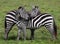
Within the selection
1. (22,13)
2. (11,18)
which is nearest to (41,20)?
(22,13)

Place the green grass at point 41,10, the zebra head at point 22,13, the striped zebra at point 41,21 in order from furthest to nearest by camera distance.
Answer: the striped zebra at point 41,21, the green grass at point 41,10, the zebra head at point 22,13

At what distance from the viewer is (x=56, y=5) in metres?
25.7

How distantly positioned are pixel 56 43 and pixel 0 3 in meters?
14.2

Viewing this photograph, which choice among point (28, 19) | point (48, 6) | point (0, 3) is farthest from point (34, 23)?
point (0, 3)

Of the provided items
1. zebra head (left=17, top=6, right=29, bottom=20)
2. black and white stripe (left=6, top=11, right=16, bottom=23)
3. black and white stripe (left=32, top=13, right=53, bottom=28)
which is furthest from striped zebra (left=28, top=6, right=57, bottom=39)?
black and white stripe (left=6, top=11, right=16, bottom=23)

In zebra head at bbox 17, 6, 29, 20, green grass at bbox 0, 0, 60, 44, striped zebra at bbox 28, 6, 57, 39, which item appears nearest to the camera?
zebra head at bbox 17, 6, 29, 20

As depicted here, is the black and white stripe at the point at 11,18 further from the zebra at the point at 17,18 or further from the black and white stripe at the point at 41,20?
the black and white stripe at the point at 41,20

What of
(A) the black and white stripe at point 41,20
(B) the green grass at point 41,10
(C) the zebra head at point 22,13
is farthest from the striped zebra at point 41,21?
(B) the green grass at point 41,10

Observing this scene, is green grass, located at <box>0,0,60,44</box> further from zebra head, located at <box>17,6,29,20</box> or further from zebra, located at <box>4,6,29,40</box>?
zebra head, located at <box>17,6,29,20</box>

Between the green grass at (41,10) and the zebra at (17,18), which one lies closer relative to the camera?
the zebra at (17,18)

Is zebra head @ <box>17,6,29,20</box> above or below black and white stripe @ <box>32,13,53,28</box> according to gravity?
above

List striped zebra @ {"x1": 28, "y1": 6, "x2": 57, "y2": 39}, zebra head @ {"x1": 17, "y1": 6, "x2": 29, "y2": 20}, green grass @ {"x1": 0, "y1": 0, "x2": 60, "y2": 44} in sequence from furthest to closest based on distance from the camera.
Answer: striped zebra @ {"x1": 28, "y1": 6, "x2": 57, "y2": 39} → green grass @ {"x1": 0, "y1": 0, "x2": 60, "y2": 44} → zebra head @ {"x1": 17, "y1": 6, "x2": 29, "y2": 20}

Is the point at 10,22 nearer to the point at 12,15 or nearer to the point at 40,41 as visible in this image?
the point at 12,15

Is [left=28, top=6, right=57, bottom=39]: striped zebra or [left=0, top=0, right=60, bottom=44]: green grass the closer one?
A: [left=0, top=0, right=60, bottom=44]: green grass
